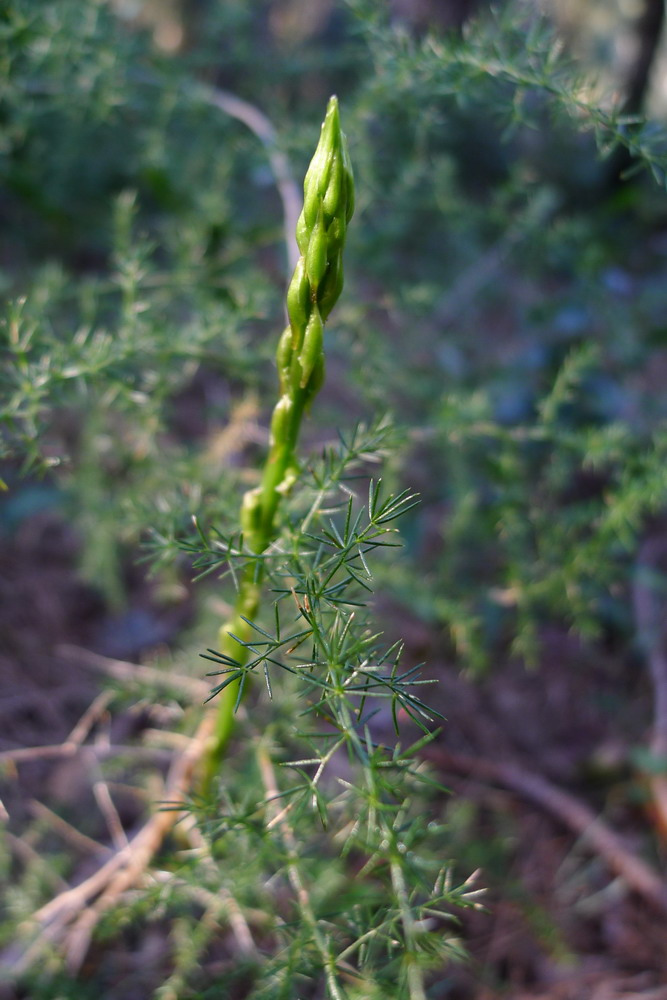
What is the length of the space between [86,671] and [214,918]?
0.90 metres

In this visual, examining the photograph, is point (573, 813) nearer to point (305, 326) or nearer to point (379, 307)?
point (379, 307)

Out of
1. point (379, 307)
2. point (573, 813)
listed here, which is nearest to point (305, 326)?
point (379, 307)

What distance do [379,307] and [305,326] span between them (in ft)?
2.83

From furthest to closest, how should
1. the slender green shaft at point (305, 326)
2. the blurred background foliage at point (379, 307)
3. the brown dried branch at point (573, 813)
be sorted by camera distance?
the brown dried branch at point (573, 813), the blurred background foliage at point (379, 307), the slender green shaft at point (305, 326)

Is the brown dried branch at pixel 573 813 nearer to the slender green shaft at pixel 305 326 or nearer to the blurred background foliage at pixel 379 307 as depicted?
the blurred background foliage at pixel 379 307

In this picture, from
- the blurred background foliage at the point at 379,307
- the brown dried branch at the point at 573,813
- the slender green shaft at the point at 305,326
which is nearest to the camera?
the slender green shaft at the point at 305,326

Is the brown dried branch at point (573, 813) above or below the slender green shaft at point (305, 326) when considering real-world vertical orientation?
below

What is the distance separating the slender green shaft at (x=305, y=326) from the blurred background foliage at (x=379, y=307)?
0.45 ft

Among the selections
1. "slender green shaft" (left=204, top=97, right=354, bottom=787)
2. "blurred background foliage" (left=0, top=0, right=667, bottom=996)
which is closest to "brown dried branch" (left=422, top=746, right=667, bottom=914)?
"blurred background foliage" (left=0, top=0, right=667, bottom=996)

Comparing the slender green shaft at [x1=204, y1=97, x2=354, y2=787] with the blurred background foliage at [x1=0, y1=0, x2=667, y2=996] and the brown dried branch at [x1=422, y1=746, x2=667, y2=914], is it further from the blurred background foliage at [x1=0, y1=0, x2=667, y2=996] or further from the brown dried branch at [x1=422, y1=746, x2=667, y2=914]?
the brown dried branch at [x1=422, y1=746, x2=667, y2=914]

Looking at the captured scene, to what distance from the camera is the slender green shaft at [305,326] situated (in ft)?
2.32

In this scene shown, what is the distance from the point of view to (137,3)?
127 inches

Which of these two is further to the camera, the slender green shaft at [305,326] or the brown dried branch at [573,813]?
the brown dried branch at [573,813]

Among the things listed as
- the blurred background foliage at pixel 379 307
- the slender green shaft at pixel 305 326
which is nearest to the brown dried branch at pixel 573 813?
the blurred background foliage at pixel 379 307
